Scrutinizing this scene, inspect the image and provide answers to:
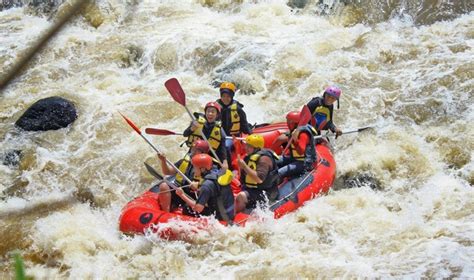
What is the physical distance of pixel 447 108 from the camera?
24.7 ft

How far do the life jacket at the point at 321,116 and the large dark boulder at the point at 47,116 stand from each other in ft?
11.6

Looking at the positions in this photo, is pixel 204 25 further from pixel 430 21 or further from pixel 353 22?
pixel 430 21

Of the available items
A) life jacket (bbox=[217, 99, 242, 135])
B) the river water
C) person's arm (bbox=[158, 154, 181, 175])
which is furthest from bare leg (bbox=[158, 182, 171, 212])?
life jacket (bbox=[217, 99, 242, 135])

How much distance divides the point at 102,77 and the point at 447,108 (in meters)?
5.38

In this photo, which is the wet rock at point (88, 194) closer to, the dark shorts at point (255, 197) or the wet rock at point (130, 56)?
the dark shorts at point (255, 197)

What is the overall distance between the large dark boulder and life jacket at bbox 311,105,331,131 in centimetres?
352

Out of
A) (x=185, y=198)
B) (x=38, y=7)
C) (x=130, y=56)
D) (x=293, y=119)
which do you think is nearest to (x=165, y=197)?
(x=185, y=198)

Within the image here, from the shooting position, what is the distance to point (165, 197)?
18.0 ft

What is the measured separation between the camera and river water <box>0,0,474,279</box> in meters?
4.87

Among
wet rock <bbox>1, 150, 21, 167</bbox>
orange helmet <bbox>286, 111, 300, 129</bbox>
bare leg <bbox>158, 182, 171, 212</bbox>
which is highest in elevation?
orange helmet <bbox>286, 111, 300, 129</bbox>

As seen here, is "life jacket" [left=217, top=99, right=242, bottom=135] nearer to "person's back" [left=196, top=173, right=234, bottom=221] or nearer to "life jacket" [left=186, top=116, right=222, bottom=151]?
"life jacket" [left=186, top=116, right=222, bottom=151]

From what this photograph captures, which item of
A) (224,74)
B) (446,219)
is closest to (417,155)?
(446,219)

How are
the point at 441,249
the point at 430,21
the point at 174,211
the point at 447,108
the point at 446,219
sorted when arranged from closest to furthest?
the point at 441,249
the point at 446,219
the point at 174,211
the point at 447,108
the point at 430,21

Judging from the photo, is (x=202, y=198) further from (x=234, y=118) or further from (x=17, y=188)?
(x=17, y=188)
